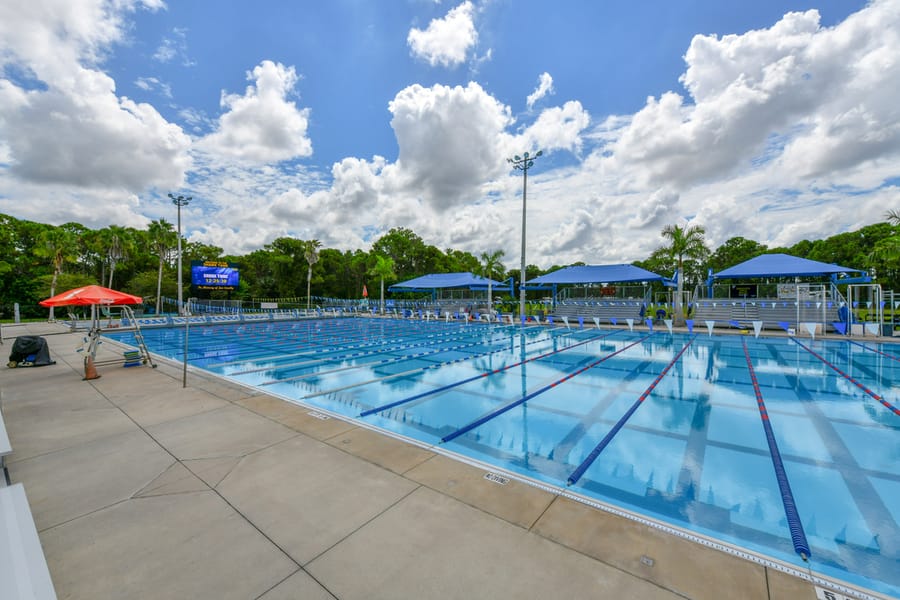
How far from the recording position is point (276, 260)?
41.8m

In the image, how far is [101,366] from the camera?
9500 millimetres

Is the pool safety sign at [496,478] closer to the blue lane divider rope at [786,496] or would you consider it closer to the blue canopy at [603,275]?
the blue lane divider rope at [786,496]

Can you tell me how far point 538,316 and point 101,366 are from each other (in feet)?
72.6

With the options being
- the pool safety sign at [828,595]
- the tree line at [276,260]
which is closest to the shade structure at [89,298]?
the pool safety sign at [828,595]

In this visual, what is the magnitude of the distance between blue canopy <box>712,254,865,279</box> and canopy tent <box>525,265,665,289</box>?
4.05 metres

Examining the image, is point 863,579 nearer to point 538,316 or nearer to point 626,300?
point 538,316

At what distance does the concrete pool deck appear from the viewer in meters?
2.24

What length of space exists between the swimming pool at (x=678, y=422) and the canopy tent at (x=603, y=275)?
421 inches

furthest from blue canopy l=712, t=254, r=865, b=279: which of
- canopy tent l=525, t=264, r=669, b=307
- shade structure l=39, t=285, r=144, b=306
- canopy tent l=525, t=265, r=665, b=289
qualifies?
shade structure l=39, t=285, r=144, b=306

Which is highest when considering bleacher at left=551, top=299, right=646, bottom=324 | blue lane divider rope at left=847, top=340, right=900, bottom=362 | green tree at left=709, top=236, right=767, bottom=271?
green tree at left=709, top=236, right=767, bottom=271

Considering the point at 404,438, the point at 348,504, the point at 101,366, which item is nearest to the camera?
the point at 348,504

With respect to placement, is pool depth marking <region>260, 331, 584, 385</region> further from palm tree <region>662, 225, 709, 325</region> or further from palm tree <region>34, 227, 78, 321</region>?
palm tree <region>34, 227, 78, 321</region>

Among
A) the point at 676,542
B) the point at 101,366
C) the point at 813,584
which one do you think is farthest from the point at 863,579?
the point at 101,366

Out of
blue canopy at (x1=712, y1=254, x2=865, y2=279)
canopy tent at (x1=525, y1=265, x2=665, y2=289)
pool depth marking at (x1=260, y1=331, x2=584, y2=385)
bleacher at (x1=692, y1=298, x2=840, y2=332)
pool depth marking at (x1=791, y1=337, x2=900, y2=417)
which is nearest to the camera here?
pool depth marking at (x1=791, y1=337, x2=900, y2=417)
